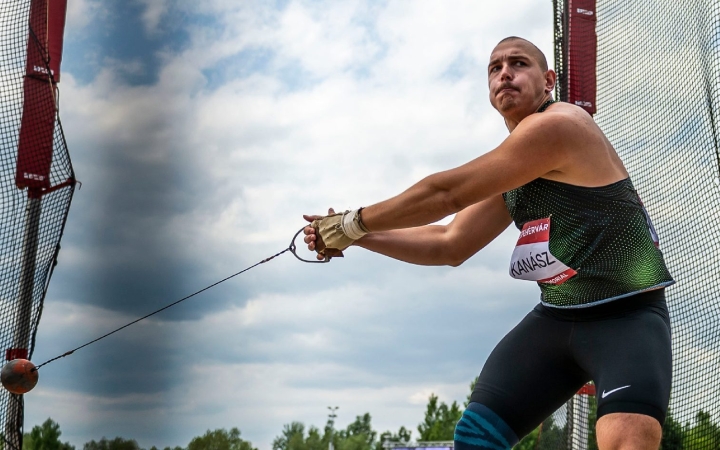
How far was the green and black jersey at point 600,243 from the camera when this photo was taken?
2430mm

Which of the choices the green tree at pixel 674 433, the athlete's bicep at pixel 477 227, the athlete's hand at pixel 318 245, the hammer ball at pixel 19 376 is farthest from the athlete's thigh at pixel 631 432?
the hammer ball at pixel 19 376

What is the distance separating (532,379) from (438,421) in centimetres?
4952

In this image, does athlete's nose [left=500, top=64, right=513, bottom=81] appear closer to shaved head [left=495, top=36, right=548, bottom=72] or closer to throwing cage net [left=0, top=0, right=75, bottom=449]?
shaved head [left=495, top=36, right=548, bottom=72]

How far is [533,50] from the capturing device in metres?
2.76

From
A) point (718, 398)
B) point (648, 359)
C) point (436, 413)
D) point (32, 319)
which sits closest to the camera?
point (648, 359)

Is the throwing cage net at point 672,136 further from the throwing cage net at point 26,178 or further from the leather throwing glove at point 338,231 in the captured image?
the throwing cage net at point 26,178

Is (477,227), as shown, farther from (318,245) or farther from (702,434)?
(702,434)

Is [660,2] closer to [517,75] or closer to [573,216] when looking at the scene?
[517,75]

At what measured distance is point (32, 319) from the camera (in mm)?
4629

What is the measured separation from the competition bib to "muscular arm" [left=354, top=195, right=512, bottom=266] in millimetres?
301

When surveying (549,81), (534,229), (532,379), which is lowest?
(532,379)

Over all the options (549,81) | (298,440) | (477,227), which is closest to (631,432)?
(477,227)

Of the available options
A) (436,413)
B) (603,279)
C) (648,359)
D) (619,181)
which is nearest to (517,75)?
(619,181)

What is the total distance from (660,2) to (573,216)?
112 inches
